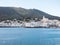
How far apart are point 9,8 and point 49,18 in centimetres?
426

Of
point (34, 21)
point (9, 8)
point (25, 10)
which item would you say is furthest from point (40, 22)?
point (9, 8)

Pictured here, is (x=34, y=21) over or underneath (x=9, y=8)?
underneath

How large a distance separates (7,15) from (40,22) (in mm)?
3596

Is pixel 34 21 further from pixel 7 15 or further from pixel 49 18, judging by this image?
pixel 7 15

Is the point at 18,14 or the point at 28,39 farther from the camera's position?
the point at 18,14

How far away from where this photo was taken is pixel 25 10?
62.2 feet

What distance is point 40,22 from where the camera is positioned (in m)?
18.5

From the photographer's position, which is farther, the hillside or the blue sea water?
the hillside

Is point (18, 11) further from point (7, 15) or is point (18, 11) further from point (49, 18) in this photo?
point (49, 18)

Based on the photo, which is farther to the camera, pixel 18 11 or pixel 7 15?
pixel 18 11

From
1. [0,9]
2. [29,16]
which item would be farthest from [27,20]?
[0,9]

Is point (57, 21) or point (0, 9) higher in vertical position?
point (0, 9)

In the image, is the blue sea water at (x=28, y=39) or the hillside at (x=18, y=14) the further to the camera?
the hillside at (x=18, y=14)

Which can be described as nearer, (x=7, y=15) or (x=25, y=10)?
(x=7, y=15)
